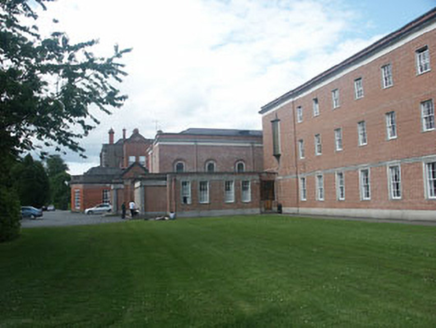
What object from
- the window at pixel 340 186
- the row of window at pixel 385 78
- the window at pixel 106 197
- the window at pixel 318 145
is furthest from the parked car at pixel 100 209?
the window at pixel 340 186

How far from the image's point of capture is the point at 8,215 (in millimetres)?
20531

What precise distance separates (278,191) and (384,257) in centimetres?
3355

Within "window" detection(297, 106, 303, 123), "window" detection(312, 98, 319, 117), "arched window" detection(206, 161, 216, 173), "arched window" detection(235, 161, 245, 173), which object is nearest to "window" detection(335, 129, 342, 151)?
"window" detection(312, 98, 319, 117)

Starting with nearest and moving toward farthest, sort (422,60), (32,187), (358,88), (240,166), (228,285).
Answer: (228,285)
(422,60)
(358,88)
(240,166)
(32,187)

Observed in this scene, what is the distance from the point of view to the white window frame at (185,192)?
4116 cm

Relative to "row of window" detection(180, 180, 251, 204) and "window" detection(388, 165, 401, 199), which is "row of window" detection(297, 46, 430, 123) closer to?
"window" detection(388, 165, 401, 199)

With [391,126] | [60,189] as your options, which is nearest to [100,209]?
[391,126]

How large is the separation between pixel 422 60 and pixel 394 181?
7.89 metres

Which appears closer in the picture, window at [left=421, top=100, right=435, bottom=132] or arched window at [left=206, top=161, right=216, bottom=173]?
window at [left=421, top=100, right=435, bottom=132]

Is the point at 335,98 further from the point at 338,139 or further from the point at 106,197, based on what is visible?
the point at 106,197

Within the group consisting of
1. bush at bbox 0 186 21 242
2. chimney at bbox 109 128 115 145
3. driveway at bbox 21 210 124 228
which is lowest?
driveway at bbox 21 210 124 228

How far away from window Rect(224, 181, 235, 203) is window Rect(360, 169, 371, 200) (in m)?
14.6

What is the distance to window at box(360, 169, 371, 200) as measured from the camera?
31.2m

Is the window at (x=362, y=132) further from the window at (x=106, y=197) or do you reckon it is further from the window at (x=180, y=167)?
the window at (x=106, y=197)
